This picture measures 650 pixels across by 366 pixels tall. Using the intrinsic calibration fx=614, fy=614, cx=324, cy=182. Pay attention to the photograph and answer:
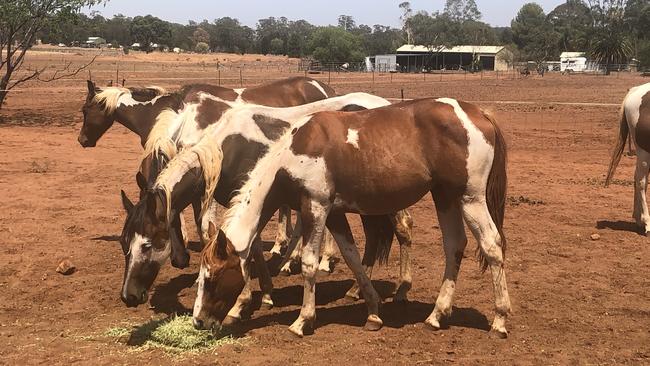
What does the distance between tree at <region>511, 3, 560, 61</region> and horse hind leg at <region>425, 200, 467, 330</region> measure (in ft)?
289

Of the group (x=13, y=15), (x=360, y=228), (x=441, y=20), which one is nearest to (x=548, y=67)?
(x=441, y=20)

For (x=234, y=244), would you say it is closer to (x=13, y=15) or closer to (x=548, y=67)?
(x=13, y=15)

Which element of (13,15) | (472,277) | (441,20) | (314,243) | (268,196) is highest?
(441,20)

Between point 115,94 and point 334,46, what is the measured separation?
75.6m

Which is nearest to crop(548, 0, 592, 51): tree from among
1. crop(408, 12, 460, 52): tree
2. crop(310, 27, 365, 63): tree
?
crop(408, 12, 460, 52): tree

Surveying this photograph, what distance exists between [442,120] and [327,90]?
3368 mm

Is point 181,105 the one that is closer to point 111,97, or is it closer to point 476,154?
point 111,97

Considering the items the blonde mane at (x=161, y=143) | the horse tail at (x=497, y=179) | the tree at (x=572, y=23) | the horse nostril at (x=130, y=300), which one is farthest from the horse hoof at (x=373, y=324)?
the tree at (x=572, y=23)

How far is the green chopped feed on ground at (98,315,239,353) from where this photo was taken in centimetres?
470

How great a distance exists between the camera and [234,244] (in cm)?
476

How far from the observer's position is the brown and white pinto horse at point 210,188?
4848 mm

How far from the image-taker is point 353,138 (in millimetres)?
4992

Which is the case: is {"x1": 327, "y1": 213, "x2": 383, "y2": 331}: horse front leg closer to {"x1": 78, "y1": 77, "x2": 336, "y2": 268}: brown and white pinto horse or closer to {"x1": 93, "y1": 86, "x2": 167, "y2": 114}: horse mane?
{"x1": 78, "y1": 77, "x2": 336, "y2": 268}: brown and white pinto horse

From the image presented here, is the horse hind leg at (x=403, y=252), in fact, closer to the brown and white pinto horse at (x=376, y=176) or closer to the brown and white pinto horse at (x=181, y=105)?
the brown and white pinto horse at (x=376, y=176)
